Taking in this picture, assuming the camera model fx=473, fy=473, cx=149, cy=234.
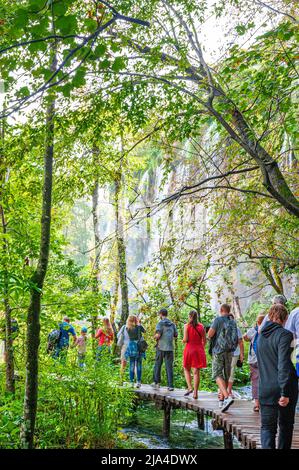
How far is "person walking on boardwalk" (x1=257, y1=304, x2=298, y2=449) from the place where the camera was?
500 centimetres

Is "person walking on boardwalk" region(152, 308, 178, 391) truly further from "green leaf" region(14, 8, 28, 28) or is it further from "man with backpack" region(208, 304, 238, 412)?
"green leaf" region(14, 8, 28, 28)

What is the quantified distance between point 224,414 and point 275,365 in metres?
3.58

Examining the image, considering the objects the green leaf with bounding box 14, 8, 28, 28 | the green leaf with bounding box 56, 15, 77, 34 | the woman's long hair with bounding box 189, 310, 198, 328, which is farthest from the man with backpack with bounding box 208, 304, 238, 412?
the green leaf with bounding box 14, 8, 28, 28

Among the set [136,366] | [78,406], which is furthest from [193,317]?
[136,366]

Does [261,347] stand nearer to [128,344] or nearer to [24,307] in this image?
[24,307]

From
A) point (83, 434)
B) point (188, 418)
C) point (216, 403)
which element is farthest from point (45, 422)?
point (188, 418)

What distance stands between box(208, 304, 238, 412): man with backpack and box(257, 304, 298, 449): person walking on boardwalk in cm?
271

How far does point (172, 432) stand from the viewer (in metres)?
10.7

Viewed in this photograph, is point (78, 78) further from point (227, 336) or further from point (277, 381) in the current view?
point (227, 336)

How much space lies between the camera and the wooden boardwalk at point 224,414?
694 centimetres

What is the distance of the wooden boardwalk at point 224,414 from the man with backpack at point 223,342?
1.11 ft

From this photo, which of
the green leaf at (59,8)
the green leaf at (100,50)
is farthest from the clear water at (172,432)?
the green leaf at (59,8)

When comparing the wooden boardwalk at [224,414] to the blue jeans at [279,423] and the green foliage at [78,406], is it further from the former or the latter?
the green foliage at [78,406]
